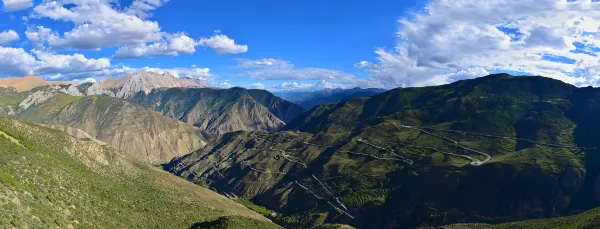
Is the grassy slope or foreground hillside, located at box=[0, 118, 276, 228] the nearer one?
foreground hillside, located at box=[0, 118, 276, 228]

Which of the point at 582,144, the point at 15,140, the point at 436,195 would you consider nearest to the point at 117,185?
the point at 15,140

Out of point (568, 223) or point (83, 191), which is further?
point (568, 223)

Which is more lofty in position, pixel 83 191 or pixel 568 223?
pixel 83 191

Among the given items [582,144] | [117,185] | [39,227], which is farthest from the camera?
[582,144]

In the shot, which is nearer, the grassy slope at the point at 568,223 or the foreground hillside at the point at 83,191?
the foreground hillside at the point at 83,191

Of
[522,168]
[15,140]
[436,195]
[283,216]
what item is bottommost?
[283,216]

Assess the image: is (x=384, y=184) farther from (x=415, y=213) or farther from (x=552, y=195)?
(x=552, y=195)

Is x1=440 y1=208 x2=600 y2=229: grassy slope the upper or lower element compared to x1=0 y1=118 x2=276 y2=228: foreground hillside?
lower

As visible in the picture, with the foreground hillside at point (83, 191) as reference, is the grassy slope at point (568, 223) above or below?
below
